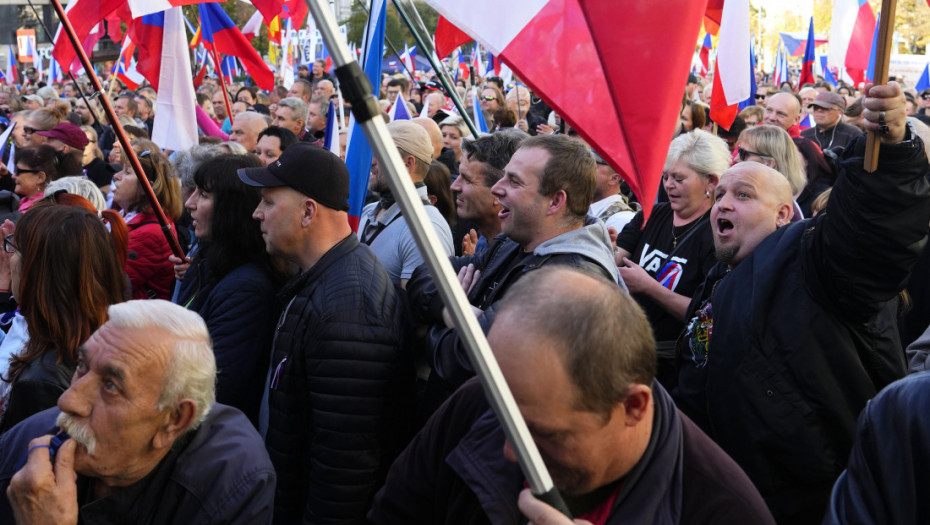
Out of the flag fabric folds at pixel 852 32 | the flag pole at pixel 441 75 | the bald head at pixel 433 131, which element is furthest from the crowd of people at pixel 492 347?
the flag fabric folds at pixel 852 32

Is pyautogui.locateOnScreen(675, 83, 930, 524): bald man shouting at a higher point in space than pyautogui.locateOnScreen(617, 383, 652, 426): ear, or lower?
lower

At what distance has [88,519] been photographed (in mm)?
2264

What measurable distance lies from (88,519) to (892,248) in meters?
2.31

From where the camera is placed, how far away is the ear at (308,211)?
338 centimetres

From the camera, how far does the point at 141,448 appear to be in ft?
7.49

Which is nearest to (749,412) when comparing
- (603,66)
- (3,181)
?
(603,66)

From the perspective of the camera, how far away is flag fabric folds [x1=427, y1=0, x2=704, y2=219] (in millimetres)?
2543

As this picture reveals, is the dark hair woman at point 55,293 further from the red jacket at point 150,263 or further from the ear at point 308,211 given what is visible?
the red jacket at point 150,263

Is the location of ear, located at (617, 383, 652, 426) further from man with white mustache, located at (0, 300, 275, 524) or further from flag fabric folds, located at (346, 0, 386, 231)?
flag fabric folds, located at (346, 0, 386, 231)

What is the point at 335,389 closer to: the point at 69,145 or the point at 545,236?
the point at 545,236

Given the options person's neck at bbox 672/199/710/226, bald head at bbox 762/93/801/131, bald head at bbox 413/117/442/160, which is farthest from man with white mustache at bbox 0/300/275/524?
bald head at bbox 762/93/801/131

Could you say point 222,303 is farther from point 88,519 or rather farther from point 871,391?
point 871,391

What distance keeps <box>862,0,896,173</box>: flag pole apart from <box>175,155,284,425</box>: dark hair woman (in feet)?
→ 7.34

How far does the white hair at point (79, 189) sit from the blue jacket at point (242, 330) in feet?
5.19
